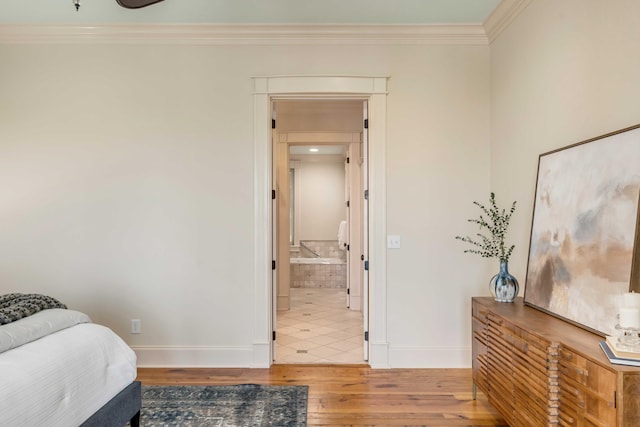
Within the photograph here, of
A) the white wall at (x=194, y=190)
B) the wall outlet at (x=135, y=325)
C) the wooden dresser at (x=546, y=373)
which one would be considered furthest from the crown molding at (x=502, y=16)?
the wall outlet at (x=135, y=325)

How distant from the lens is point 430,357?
11.1ft

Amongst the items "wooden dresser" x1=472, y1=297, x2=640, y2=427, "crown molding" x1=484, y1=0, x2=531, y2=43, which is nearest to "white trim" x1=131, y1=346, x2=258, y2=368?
"wooden dresser" x1=472, y1=297, x2=640, y2=427

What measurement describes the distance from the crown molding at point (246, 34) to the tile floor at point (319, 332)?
9.67ft

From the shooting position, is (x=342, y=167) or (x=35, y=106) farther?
(x=342, y=167)

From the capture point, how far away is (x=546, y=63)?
8.31ft

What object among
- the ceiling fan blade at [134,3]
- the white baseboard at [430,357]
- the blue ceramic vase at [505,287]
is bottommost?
the white baseboard at [430,357]

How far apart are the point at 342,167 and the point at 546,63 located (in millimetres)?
6526

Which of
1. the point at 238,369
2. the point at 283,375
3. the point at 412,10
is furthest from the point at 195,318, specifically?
the point at 412,10

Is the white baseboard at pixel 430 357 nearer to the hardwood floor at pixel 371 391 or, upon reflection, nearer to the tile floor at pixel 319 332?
the hardwood floor at pixel 371 391

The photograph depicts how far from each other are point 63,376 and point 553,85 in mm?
3150

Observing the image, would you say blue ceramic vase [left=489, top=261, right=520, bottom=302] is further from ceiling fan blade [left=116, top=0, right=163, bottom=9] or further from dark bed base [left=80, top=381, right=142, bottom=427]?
ceiling fan blade [left=116, top=0, right=163, bottom=9]

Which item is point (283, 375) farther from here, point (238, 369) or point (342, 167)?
point (342, 167)

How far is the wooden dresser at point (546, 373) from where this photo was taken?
139cm

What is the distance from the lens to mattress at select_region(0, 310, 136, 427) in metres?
1.42
